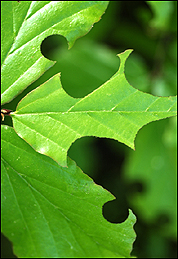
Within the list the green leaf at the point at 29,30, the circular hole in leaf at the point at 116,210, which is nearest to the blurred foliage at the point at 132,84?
the circular hole in leaf at the point at 116,210

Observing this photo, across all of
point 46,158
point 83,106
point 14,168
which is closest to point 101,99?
point 83,106

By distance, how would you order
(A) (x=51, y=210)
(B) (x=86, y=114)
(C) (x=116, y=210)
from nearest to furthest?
(B) (x=86, y=114) → (A) (x=51, y=210) → (C) (x=116, y=210)

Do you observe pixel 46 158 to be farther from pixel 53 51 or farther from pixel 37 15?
pixel 53 51

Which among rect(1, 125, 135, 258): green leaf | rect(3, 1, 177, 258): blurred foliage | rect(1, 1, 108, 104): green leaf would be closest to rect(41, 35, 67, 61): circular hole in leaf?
rect(3, 1, 177, 258): blurred foliage

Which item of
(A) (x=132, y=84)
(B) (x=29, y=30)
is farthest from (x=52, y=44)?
(B) (x=29, y=30)

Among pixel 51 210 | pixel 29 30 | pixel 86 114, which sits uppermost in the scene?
pixel 29 30

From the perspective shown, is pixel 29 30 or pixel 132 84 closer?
pixel 29 30

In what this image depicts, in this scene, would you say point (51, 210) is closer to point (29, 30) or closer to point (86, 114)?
point (86, 114)
